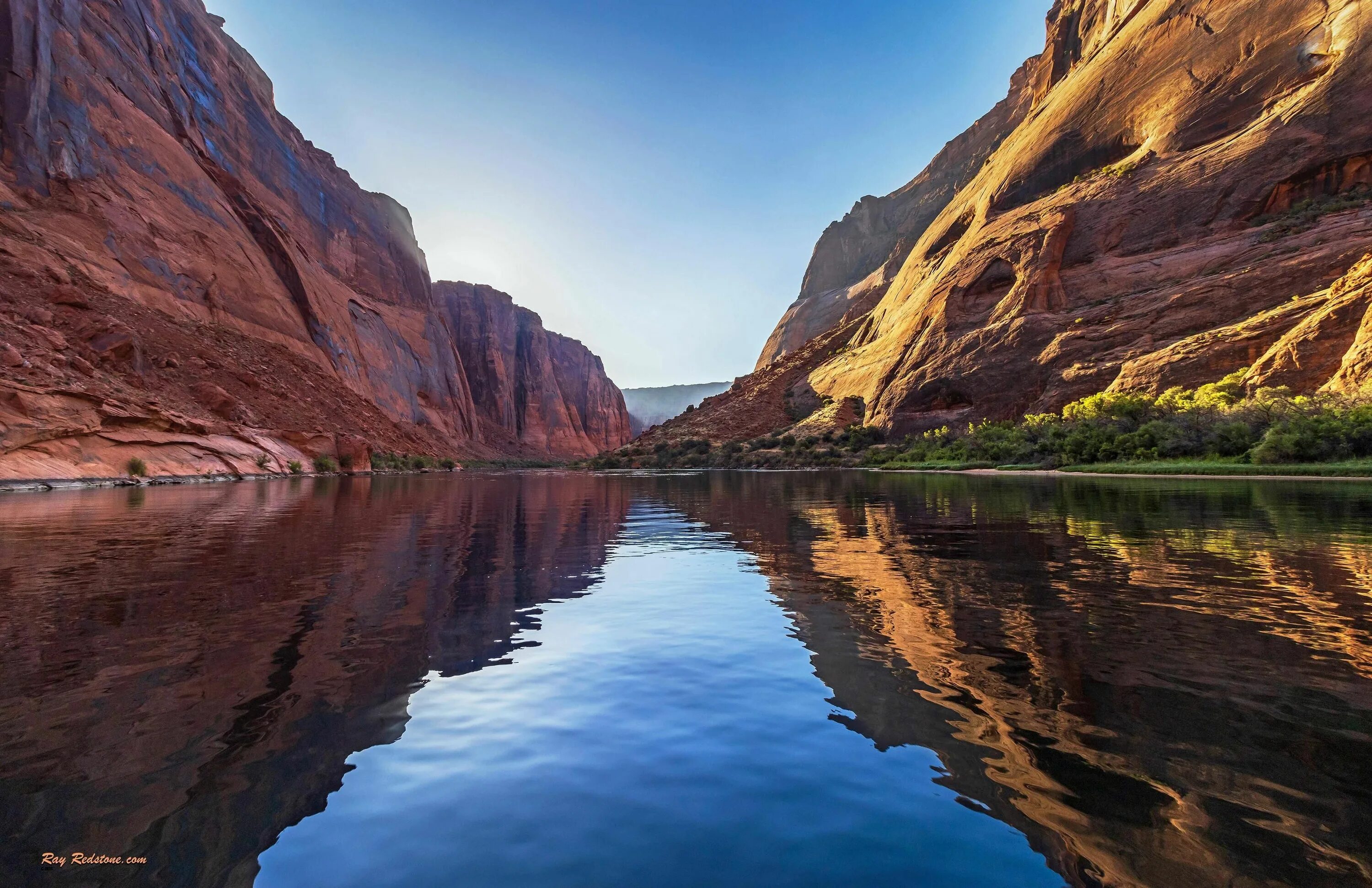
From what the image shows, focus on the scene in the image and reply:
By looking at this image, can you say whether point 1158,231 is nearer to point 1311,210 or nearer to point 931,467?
point 1311,210

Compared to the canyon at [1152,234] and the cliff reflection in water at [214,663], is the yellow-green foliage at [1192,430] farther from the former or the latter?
the cliff reflection in water at [214,663]

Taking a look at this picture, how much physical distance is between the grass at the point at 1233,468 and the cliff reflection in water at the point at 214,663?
29035 millimetres

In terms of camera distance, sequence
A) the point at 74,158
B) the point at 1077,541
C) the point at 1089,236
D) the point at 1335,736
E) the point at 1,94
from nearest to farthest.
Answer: the point at 1335,736 < the point at 1077,541 < the point at 1,94 < the point at 74,158 < the point at 1089,236

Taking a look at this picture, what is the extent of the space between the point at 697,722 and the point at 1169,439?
127ft

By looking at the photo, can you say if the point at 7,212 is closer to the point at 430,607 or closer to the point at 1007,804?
the point at 430,607

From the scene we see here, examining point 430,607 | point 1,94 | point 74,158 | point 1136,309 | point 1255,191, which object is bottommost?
point 430,607

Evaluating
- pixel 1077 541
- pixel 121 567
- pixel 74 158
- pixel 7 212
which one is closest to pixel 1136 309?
pixel 1077 541

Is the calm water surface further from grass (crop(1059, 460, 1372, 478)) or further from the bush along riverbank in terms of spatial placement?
the bush along riverbank

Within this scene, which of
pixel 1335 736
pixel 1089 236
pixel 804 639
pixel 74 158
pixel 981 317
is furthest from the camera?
pixel 981 317

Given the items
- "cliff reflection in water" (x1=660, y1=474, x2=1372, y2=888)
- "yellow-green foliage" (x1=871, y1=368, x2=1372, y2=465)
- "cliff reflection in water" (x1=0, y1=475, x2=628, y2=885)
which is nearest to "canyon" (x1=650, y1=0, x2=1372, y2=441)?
"yellow-green foliage" (x1=871, y1=368, x2=1372, y2=465)

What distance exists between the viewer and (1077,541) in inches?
466

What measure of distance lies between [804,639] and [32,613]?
26.7 feet

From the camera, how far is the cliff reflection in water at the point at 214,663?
10.3ft

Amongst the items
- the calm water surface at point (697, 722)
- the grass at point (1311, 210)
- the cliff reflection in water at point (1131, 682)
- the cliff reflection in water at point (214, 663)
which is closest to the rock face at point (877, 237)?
the grass at point (1311, 210)
